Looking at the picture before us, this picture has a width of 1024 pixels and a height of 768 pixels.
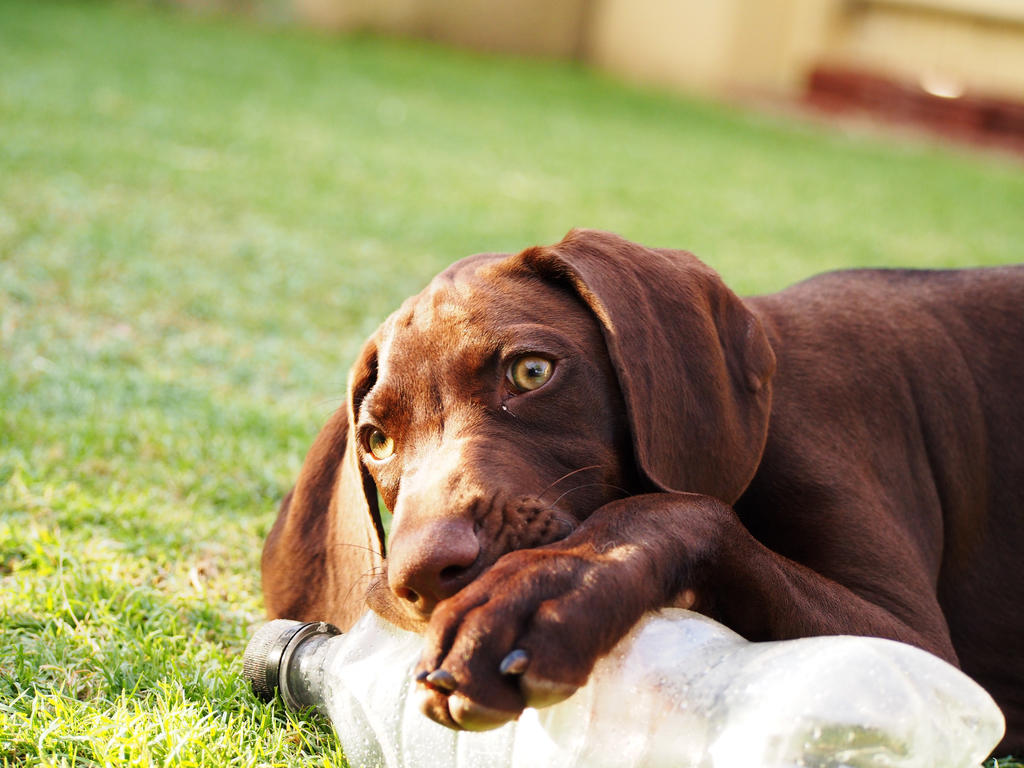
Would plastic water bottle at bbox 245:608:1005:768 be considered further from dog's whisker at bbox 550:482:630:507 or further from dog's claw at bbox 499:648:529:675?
dog's whisker at bbox 550:482:630:507

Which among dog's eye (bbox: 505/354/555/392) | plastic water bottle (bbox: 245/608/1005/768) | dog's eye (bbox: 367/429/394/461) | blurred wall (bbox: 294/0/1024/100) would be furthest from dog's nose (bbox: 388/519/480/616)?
blurred wall (bbox: 294/0/1024/100)

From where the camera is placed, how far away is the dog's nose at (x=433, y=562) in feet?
7.62

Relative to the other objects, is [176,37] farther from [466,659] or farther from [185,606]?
[466,659]

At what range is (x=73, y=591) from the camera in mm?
3611

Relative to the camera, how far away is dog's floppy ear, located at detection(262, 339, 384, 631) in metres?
3.15

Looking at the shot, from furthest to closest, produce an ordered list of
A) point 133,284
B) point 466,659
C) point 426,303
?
point 133,284 → point 426,303 → point 466,659

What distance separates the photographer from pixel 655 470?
109 inches

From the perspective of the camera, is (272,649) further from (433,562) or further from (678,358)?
(678,358)

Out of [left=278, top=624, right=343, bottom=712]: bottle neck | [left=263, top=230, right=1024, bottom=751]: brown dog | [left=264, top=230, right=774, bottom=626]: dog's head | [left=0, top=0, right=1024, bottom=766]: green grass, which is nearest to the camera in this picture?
[left=263, top=230, right=1024, bottom=751]: brown dog

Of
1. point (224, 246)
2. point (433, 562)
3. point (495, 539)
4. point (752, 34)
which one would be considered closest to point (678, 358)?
point (495, 539)

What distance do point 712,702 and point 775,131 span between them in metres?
18.8

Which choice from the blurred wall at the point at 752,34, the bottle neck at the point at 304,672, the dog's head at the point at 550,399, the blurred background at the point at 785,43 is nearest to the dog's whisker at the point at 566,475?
the dog's head at the point at 550,399

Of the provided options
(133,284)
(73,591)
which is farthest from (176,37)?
(73,591)

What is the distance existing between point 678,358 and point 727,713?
35.7 inches
